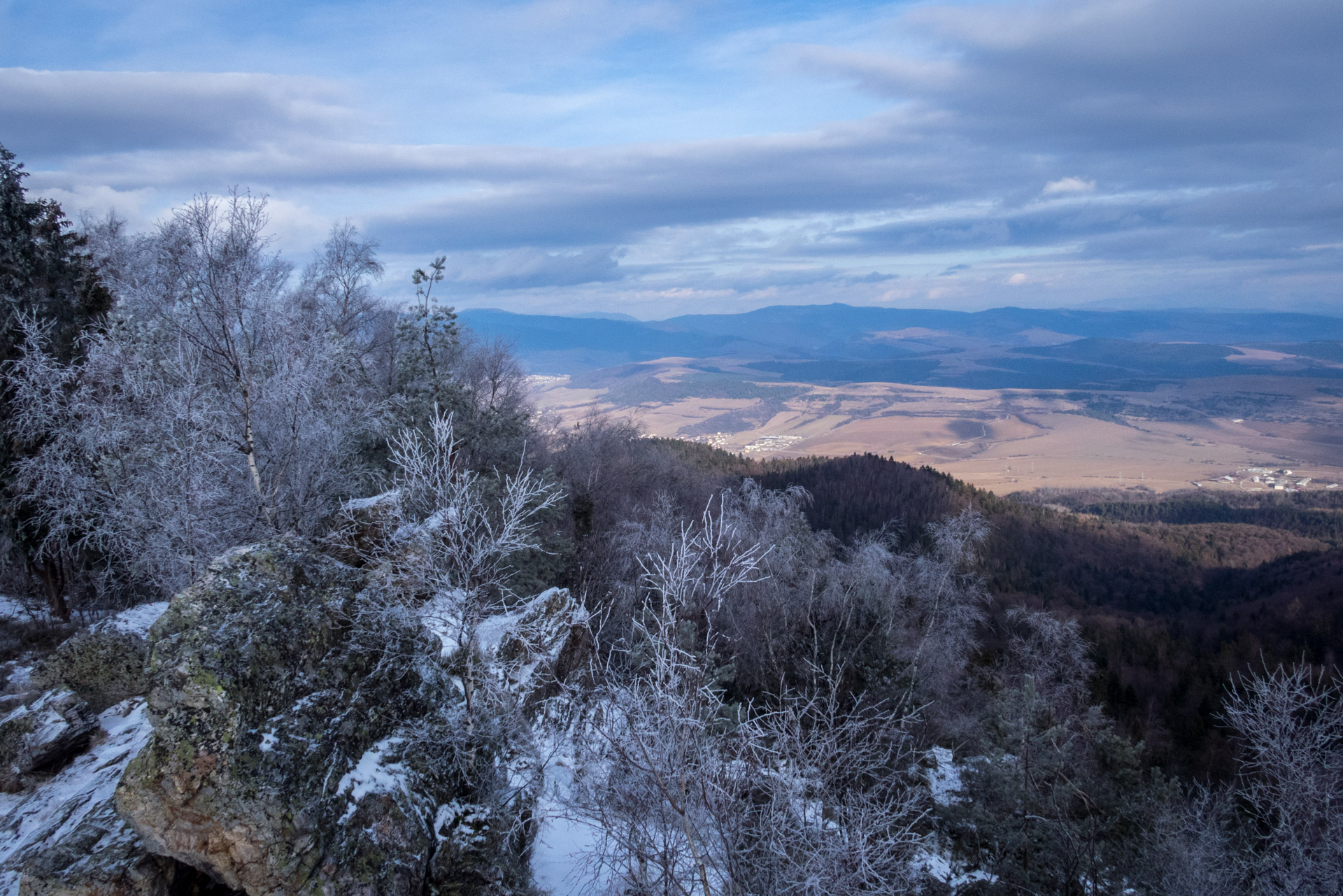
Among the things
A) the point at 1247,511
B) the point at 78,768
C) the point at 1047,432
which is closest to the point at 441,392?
the point at 78,768

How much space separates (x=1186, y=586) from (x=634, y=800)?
61737 millimetres

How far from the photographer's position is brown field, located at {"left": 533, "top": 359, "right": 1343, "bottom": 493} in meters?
109

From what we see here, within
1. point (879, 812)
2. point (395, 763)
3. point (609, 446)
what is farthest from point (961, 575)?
point (395, 763)

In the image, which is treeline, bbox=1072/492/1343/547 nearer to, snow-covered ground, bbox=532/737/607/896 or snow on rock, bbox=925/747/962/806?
snow on rock, bbox=925/747/962/806

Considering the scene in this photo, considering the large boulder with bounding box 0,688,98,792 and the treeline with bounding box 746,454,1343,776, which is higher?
the large boulder with bounding box 0,688,98,792

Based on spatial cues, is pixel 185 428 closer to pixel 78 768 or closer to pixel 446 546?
pixel 78 768

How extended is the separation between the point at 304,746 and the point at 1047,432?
170000 millimetres

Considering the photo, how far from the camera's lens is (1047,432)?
147500 mm

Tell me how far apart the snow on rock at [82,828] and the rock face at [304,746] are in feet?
1.79

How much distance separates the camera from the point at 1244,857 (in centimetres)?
1292

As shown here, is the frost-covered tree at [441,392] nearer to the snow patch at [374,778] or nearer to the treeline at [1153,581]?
the snow patch at [374,778]

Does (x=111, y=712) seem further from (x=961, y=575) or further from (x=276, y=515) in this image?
(x=961, y=575)

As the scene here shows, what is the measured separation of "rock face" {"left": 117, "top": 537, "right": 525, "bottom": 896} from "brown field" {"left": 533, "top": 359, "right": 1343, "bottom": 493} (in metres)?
74.5

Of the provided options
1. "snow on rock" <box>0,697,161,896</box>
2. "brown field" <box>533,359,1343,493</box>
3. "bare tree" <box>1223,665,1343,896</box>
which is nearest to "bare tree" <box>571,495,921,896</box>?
"snow on rock" <box>0,697,161,896</box>
